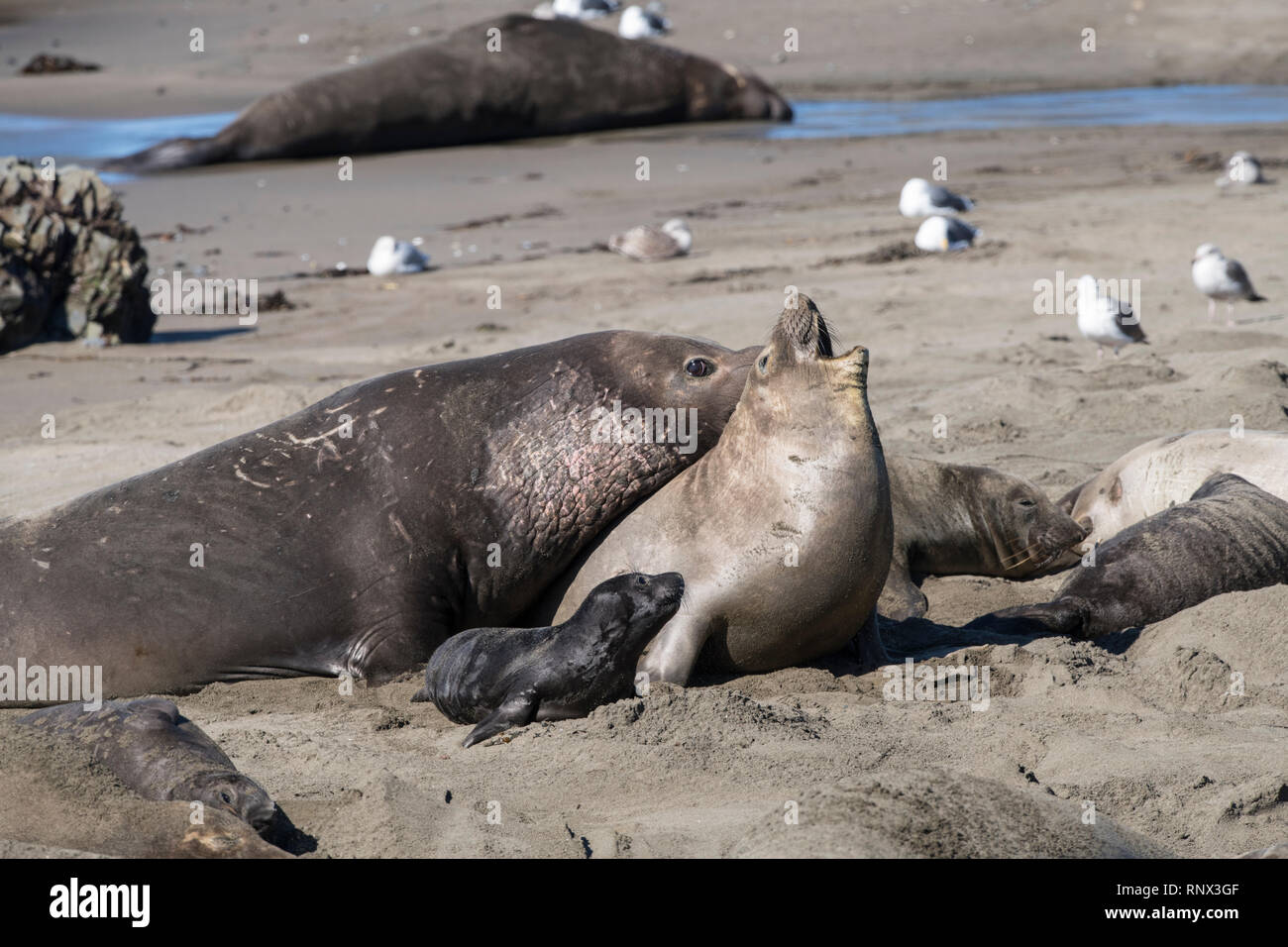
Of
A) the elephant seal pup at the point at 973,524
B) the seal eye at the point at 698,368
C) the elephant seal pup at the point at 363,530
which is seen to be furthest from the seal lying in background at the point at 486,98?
the seal eye at the point at 698,368

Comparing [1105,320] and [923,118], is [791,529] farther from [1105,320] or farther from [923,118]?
[923,118]

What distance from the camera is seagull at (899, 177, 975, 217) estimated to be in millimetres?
12242

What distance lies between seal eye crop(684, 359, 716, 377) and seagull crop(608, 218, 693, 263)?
650cm

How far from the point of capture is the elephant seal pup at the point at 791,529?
441 cm

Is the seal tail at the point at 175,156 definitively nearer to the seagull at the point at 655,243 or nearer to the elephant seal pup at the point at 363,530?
the seagull at the point at 655,243

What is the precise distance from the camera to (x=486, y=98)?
17.6 metres

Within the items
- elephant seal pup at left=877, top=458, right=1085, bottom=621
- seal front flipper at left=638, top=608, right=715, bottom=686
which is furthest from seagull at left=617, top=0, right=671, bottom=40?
seal front flipper at left=638, top=608, right=715, bottom=686

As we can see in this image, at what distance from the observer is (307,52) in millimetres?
24297

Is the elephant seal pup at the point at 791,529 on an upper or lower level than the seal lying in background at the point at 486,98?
lower

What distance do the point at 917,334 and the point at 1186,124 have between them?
976cm

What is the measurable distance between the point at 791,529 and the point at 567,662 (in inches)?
29.9

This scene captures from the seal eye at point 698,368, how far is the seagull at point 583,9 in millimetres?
21303

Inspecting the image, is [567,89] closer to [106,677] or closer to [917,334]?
[917,334]

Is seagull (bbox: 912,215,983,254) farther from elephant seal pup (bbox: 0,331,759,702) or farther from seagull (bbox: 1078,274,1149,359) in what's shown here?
elephant seal pup (bbox: 0,331,759,702)
